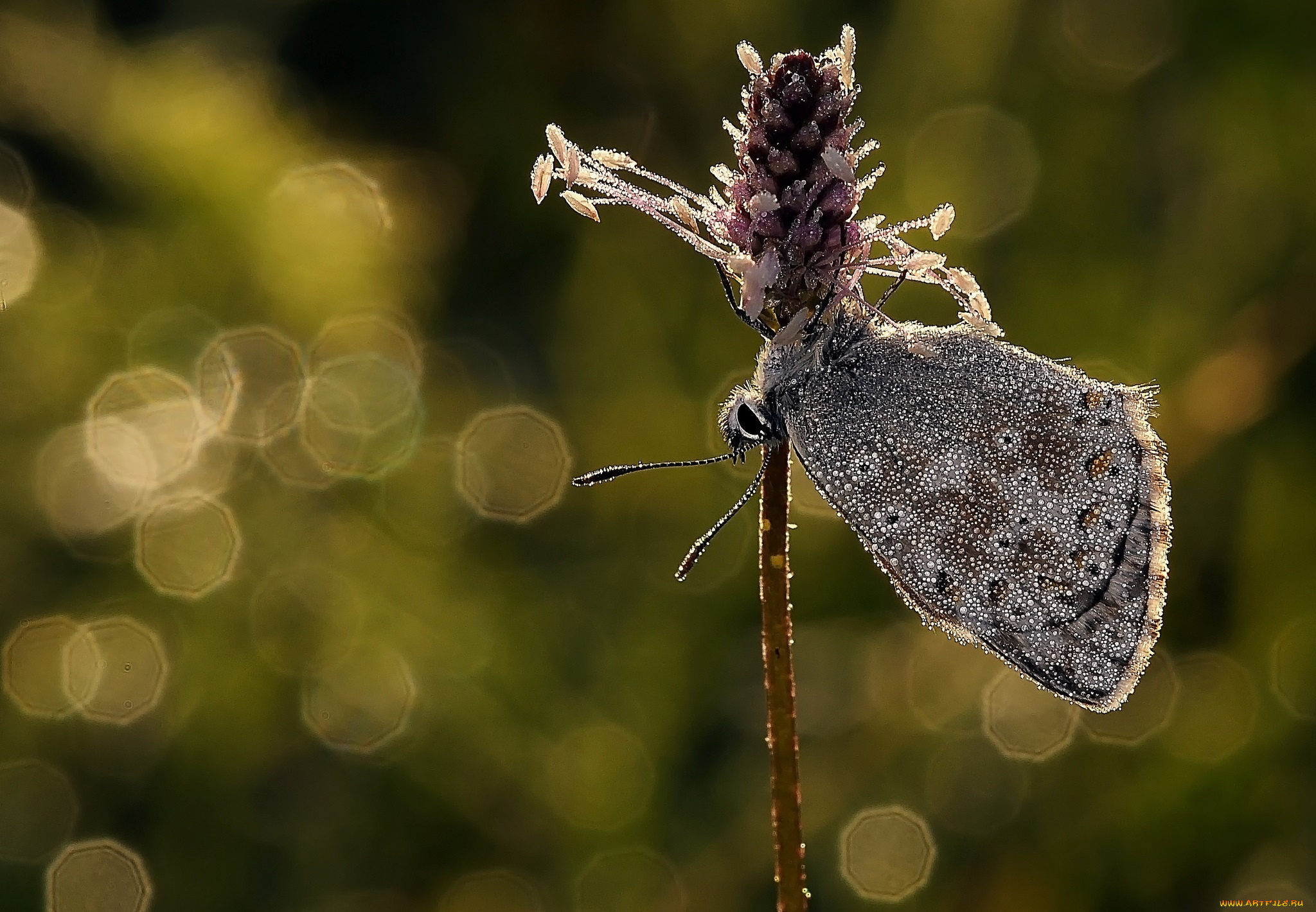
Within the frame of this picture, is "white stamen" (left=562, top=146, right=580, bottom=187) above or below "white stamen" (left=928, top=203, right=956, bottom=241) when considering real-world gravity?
above

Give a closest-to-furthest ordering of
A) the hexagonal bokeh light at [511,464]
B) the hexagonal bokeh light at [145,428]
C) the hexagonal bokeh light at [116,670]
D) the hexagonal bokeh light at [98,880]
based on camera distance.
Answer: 1. the hexagonal bokeh light at [98,880]
2. the hexagonal bokeh light at [116,670]
3. the hexagonal bokeh light at [145,428]
4. the hexagonal bokeh light at [511,464]

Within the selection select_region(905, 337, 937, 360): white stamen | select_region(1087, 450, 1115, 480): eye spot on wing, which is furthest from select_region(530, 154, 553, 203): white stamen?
select_region(1087, 450, 1115, 480): eye spot on wing

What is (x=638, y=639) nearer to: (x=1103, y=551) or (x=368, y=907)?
(x=368, y=907)

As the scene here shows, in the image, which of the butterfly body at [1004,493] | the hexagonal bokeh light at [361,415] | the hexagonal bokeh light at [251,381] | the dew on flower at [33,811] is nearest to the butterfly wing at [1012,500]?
the butterfly body at [1004,493]

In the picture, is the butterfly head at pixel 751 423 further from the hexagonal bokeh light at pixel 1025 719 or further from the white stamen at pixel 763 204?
the hexagonal bokeh light at pixel 1025 719

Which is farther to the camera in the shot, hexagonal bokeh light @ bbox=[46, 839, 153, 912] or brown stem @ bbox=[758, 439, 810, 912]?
hexagonal bokeh light @ bbox=[46, 839, 153, 912]

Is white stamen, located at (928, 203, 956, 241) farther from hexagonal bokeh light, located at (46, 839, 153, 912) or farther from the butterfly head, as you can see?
hexagonal bokeh light, located at (46, 839, 153, 912)
